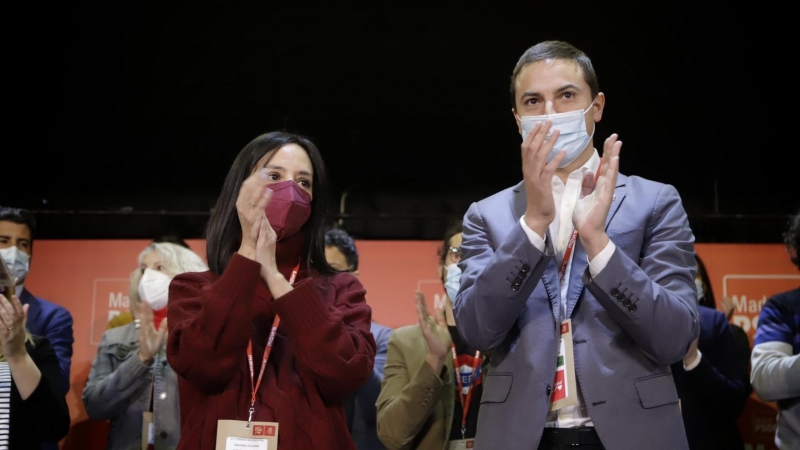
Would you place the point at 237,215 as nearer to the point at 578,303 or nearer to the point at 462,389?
the point at 578,303

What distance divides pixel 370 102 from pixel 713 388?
3.31 meters

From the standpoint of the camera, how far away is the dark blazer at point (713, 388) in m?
4.21

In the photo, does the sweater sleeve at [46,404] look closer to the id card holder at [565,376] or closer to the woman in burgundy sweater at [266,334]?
the woman in burgundy sweater at [266,334]

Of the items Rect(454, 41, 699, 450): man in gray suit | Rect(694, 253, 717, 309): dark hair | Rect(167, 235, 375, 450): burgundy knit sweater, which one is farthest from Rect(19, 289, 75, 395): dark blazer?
Rect(694, 253, 717, 309): dark hair

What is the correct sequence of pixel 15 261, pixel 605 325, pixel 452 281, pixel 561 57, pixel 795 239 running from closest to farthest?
pixel 605 325, pixel 561 57, pixel 452 281, pixel 795 239, pixel 15 261

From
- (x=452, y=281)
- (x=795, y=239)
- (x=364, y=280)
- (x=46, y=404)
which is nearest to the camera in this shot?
(x=46, y=404)

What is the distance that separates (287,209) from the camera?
2.62 metres

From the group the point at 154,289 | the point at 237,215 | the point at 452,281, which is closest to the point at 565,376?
the point at 237,215

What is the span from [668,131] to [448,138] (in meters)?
1.56

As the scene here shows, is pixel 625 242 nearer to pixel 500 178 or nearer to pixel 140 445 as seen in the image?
pixel 140 445

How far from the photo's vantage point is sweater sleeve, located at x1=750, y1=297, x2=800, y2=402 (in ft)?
11.5

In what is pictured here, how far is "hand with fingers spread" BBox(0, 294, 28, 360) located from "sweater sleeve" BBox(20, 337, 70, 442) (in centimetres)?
18

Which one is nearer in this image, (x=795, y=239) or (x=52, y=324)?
(x=795, y=239)

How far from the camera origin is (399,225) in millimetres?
6086
